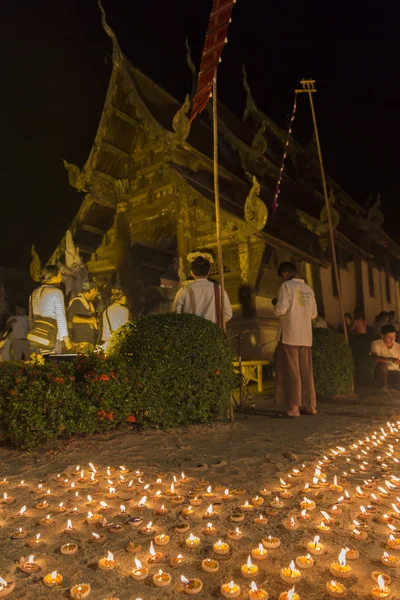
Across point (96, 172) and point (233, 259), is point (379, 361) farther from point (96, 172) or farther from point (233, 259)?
point (96, 172)

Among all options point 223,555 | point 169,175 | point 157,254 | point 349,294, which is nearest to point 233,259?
point 169,175

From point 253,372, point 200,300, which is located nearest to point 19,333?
point 253,372

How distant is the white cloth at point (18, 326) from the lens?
1038 cm

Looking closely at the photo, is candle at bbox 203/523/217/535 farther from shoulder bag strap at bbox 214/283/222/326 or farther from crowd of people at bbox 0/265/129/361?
shoulder bag strap at bbox 214/283/222/326

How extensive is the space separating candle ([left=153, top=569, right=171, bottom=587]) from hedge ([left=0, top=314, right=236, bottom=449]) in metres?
2.60

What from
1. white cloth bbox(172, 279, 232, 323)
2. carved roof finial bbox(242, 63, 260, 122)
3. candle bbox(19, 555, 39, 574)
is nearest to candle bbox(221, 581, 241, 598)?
candle bbox(19, 555, 39, 574)

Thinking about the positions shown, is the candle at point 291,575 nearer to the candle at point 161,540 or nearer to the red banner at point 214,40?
the candle at point 161,540

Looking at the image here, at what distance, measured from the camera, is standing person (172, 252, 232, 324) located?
602 centimetres

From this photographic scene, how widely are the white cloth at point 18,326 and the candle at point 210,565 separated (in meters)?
9.51

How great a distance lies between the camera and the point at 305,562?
1.97 meters

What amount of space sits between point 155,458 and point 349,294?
568 inches

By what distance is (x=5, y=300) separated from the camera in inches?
658

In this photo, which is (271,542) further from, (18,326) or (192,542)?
(18,326)

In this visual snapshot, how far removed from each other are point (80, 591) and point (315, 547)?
1.10 m
